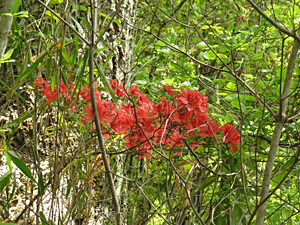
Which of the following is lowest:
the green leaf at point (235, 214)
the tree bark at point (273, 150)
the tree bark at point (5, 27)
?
the green leaf at point (235, 214)

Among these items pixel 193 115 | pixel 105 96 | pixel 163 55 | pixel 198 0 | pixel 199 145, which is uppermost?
pixel 198 0

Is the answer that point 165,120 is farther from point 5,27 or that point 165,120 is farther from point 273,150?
point 5,27

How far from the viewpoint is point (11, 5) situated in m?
0.96

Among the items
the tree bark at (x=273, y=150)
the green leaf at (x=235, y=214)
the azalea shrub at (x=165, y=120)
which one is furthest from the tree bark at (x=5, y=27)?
the green leaf at (x=235, y=214)

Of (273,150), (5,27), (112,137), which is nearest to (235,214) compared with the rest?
(273,150)

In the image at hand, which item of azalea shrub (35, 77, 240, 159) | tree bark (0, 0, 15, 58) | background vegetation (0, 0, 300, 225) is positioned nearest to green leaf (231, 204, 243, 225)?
background vegetation (0, 0, 300, 225)

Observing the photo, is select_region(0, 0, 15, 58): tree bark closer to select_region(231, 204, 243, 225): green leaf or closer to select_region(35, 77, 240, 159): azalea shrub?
select_region(35, 77, 240, 159): azalea shrub

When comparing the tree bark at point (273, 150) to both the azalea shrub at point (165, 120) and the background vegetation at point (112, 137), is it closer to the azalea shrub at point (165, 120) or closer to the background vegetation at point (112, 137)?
the background vegetation at point (112, 137)

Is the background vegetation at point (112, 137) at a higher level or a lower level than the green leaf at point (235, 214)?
higher

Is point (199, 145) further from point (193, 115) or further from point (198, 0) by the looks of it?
point (198, 0)

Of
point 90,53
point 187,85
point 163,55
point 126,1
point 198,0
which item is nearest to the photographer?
point 90,53

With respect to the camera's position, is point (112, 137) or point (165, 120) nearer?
point (165, 120)

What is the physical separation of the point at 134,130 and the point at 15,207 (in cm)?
66

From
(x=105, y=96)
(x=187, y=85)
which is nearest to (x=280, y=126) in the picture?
(x=187, y=85)
